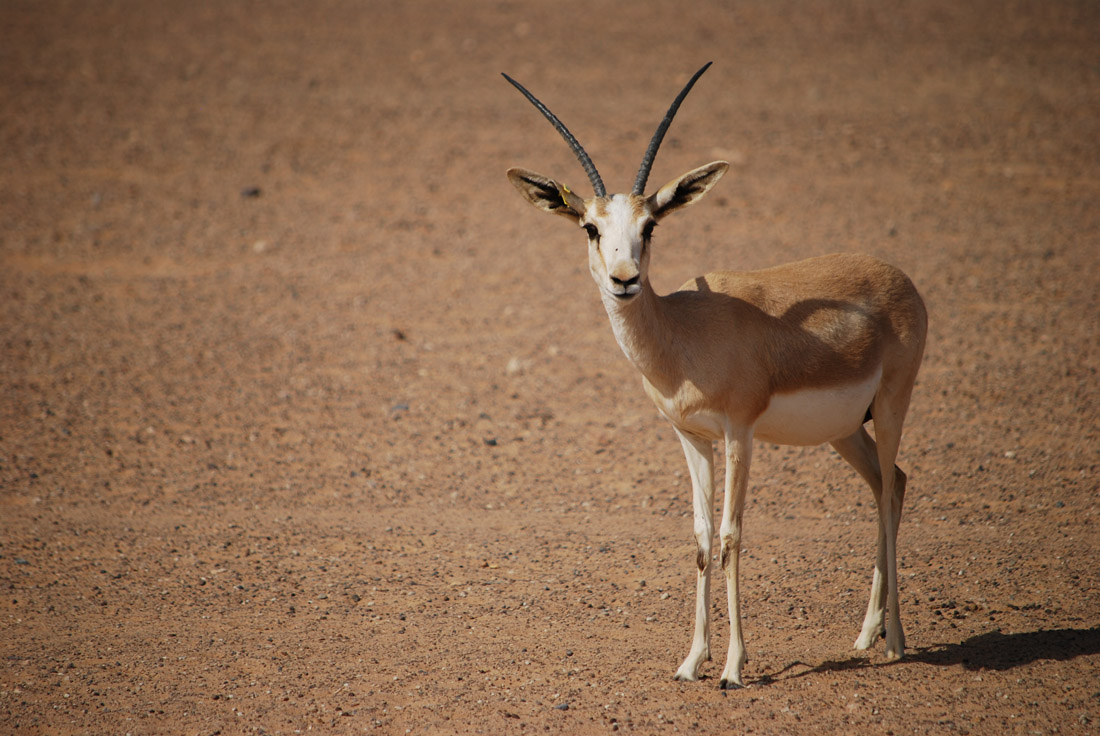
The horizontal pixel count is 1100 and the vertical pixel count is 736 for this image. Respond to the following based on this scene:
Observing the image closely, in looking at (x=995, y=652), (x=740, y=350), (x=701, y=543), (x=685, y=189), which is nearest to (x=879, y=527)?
(x=995, y=652)

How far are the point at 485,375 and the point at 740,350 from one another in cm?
603

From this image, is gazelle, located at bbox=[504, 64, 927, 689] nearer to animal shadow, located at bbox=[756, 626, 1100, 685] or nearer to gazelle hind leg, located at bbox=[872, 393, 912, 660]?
gazelle hind leg, located at bbox=[872, 393, 912, 660]

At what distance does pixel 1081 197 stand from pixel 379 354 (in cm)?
1119

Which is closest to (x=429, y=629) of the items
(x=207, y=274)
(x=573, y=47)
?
(x=207, y=274)

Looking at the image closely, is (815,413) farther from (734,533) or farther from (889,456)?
(734,533)

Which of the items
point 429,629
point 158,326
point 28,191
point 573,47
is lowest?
point 429,629

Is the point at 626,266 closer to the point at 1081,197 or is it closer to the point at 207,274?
the point at 207,274

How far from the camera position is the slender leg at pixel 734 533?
5680 millimetres

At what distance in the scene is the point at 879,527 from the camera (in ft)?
20.9

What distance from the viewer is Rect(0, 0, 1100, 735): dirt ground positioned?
6.21 m

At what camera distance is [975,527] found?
310 inches

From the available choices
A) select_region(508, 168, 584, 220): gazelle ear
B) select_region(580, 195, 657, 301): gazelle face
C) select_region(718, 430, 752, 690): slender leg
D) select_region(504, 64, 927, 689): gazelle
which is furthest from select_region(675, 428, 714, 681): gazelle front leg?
select_region(508, 168, 584, 220): gazelle ear

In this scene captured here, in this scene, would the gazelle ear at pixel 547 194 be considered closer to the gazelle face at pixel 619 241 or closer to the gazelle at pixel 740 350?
the gazelle at pixel 740 350

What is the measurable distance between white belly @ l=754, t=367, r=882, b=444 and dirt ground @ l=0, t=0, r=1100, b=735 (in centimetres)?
146
